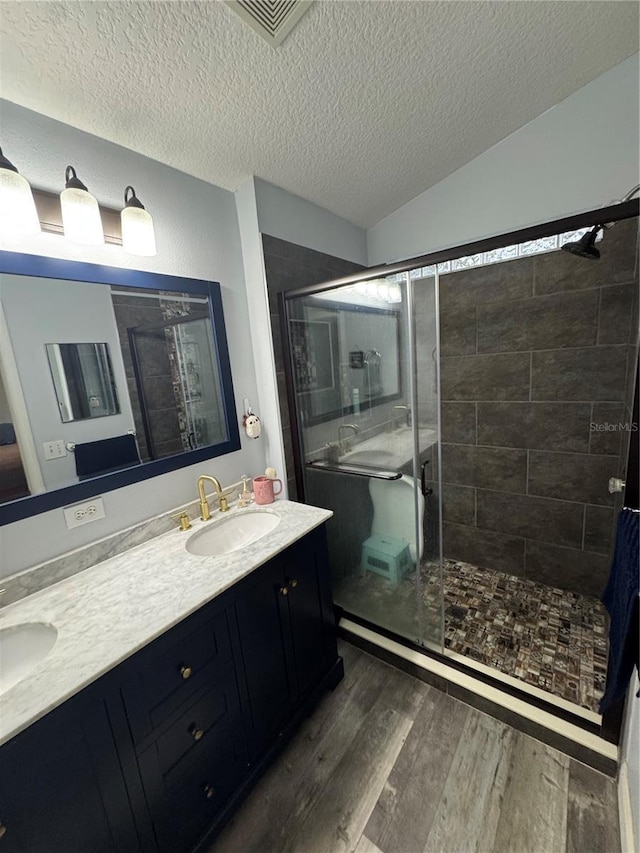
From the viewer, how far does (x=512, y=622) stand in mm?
1896

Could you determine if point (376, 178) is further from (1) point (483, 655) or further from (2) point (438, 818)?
(2) point (438, 818)

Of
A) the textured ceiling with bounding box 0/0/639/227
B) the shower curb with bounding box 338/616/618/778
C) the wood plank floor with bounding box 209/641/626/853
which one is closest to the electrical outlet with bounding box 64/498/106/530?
the wood plank floor with bounding box 209/641/626/853

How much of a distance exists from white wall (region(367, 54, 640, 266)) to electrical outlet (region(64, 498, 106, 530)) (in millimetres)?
2258

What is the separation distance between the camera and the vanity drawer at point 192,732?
95cm

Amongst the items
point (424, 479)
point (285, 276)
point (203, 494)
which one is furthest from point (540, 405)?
point (203, 494)

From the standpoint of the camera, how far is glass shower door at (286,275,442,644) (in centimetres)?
164

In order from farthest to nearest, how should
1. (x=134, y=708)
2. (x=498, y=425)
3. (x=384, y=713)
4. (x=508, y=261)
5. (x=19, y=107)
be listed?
(x=498, y=425), (x=508, y=261), (x=384, y=713), (x=19, y=107), (x=134, y=708)

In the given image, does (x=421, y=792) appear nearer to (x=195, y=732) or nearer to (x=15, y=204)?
(x=195, y=732)

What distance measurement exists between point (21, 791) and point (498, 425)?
7.98 feet

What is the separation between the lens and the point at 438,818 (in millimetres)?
1160

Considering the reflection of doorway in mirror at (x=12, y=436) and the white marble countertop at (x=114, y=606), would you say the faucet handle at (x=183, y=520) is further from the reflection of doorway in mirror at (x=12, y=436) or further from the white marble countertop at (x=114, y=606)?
the reflection of doorway in mirror at (x=12, y=436)

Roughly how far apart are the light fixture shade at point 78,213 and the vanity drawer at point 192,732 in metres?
1.55

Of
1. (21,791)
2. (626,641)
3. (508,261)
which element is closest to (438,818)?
(626,641)

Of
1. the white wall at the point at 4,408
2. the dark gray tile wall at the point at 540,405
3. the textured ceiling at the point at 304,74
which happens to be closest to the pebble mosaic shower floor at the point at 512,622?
the dark gray tile wall at the point at 540,405
